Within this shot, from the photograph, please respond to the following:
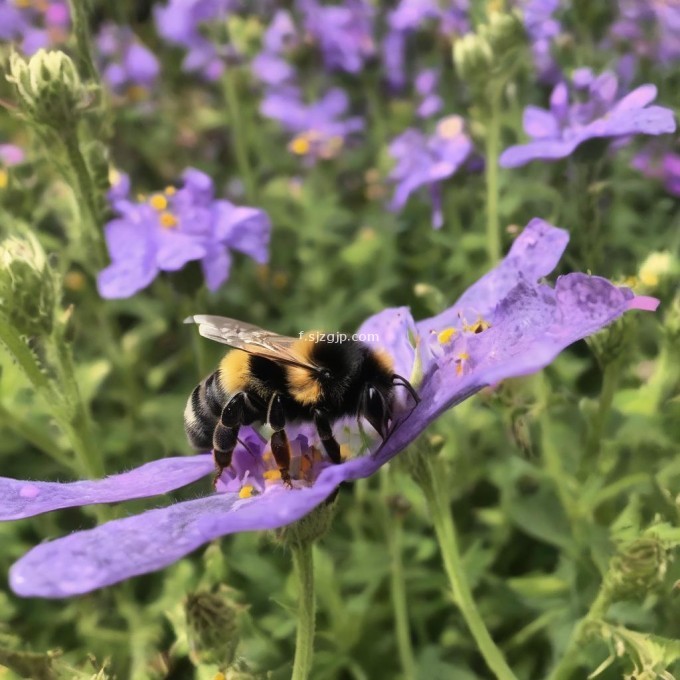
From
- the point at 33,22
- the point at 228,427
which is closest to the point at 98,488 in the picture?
the point at 228,427

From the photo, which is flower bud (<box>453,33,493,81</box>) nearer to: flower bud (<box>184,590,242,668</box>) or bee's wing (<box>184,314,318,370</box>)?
bee's wing (<box>184,314,318,370</box>)

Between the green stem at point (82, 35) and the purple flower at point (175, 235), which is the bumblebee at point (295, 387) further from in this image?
the green stem at point (82, 35)

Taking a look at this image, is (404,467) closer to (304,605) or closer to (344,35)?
(304,605)

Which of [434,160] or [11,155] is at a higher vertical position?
[11,155]

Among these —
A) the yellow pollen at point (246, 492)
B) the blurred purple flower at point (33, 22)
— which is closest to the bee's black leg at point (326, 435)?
the yellow pollen at point (246, 492)

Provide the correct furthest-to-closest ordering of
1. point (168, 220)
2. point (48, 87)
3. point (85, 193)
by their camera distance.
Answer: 1. point (168, 220)
2. point (85, 193)
3. point (48, 87)

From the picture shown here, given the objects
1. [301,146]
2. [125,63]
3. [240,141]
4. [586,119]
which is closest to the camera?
[586,119]
